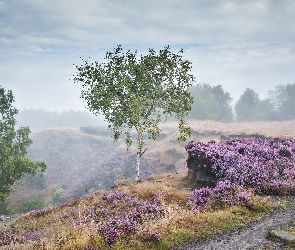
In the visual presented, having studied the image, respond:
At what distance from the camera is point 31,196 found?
5281 centimetres

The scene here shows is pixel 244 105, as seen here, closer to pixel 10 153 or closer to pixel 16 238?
pixel 10 153

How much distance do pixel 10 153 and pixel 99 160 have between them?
127 feet

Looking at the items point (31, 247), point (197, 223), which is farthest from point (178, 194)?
point (31, 247)

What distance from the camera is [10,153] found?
3350cm

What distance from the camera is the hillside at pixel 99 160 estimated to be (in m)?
51.2

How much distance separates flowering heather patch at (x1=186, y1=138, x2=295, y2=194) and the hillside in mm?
18289

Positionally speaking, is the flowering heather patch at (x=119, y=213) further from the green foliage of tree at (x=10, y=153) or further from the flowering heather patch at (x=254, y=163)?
the green foliage of tree at (x=10, y=153)

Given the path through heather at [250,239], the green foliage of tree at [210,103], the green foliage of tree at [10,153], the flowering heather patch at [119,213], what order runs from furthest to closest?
the green foliage of tree at [210,103] < the green foliage of tree at [10,153] < the flowering heather patch at [119,213] < the path through heather at [250,239]

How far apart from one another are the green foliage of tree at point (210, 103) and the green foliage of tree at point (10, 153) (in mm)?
72738

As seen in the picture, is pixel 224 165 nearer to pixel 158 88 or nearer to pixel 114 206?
pixel 114 206

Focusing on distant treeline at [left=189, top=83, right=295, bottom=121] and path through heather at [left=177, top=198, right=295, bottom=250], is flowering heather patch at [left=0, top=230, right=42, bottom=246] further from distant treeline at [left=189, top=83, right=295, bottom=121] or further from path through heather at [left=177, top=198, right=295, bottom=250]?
distant treeline at [left=189, top=83, right=295, bottom=121]

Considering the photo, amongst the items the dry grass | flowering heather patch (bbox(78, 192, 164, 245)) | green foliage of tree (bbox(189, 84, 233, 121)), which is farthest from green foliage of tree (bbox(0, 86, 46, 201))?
green foliage of tree (bbox(189, 84, 233, 121))

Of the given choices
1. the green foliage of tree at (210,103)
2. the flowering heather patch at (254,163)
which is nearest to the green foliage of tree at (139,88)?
the flowering heather patch at (254,163)

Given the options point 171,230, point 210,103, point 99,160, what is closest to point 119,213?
point 171,230
